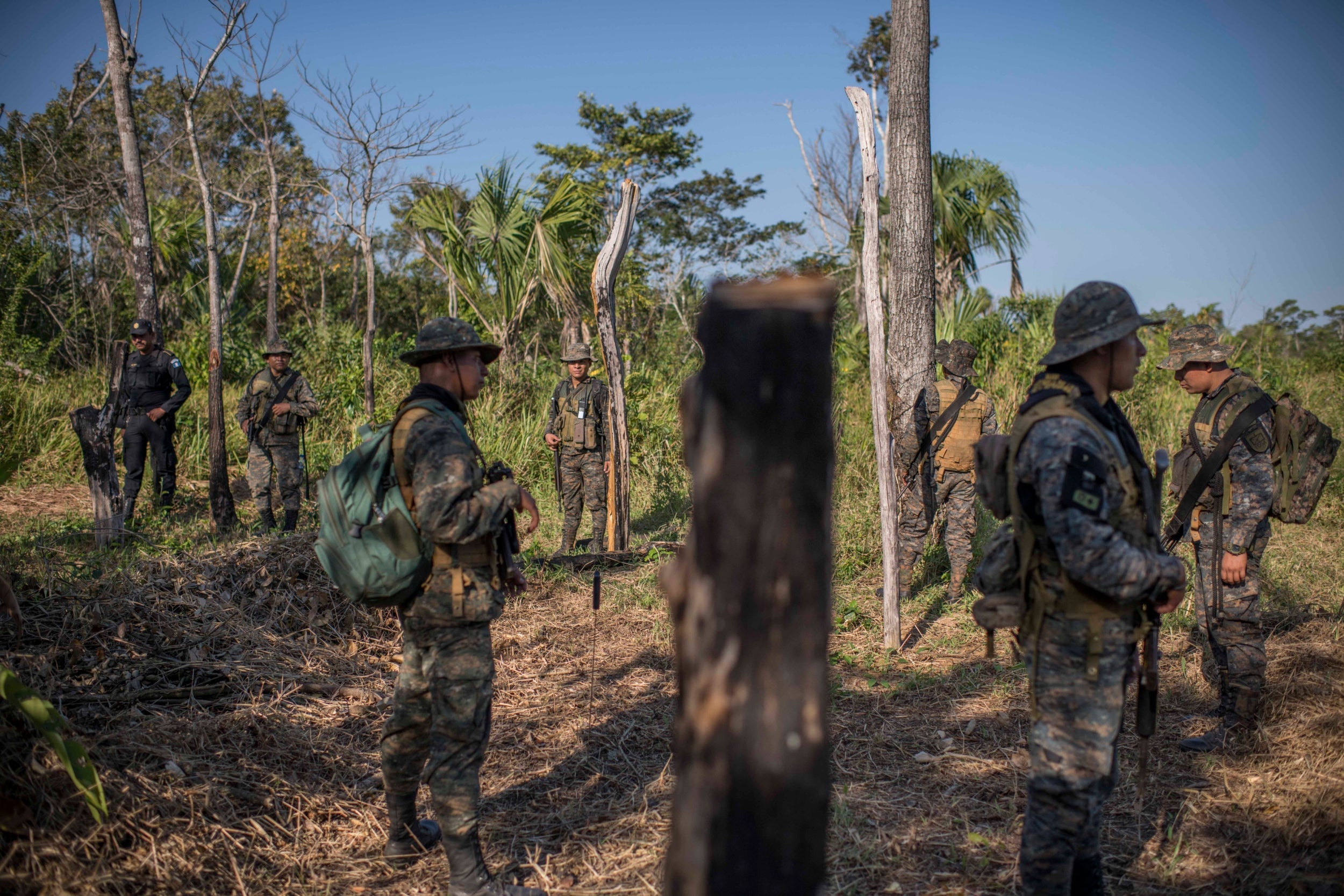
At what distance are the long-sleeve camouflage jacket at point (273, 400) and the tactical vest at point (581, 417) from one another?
249cm

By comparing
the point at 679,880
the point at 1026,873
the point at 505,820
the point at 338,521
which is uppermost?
the point at 338,521

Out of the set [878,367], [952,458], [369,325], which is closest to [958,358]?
[952,458]

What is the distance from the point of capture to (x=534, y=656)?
5477mm

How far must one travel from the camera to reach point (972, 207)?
13.0 metres

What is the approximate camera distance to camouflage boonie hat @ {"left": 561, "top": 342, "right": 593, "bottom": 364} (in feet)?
26.1

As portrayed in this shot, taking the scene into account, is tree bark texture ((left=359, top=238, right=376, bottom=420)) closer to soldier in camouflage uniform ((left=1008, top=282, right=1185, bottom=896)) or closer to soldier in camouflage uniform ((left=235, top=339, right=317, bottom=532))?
soldier in camouflage uniform ((left=235, top=339, right=317, bottom=532))

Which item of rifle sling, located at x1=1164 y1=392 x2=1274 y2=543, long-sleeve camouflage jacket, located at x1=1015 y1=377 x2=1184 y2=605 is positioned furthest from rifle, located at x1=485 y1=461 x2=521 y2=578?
rifle sling, located at x1=1164 y1=392 x2=1274 y2=543

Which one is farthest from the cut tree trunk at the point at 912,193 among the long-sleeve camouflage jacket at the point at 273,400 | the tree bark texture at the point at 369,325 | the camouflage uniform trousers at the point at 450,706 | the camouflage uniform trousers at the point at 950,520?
the long-sleeve camouflage jacket at the point at 273,400

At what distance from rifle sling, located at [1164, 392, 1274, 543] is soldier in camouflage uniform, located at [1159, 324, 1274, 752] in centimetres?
2

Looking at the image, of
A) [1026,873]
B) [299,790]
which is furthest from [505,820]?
[1026,873]

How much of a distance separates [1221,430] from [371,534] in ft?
12.9

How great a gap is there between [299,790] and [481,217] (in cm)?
978

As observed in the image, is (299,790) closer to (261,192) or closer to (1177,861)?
(1177,861)

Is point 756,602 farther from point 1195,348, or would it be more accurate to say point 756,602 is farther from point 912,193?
point 912,193
